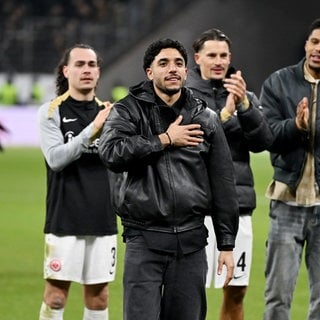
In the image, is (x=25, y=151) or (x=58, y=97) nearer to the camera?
(x=58, y=97)

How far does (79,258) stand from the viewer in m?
7.59

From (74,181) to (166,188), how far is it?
1873 mm

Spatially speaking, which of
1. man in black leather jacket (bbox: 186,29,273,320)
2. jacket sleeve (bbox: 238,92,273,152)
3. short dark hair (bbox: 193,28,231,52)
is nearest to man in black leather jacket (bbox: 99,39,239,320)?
jacket sleeve (bbox: 238,92,273,152)

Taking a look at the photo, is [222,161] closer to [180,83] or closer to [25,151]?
[180,83]

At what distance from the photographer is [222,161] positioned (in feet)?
20.2

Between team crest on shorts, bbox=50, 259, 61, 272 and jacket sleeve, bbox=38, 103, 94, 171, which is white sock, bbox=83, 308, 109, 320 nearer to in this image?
team crest on shorts, bbox=50, 259, 61, 272

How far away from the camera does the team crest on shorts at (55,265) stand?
24.8ft

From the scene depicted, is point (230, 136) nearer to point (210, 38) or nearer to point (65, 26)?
point (210, 38)

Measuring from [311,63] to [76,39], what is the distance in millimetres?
31358

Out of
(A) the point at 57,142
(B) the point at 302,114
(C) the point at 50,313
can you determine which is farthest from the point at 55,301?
(B) the point at 302,114

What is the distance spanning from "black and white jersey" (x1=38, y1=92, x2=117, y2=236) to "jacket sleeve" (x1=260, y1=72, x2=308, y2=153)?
47.2 inches

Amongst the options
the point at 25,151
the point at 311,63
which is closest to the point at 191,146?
the point at 311,63

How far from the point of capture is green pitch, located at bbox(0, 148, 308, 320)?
970 cm

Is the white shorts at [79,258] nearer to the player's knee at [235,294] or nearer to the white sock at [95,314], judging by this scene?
the white sock at [95,314]
